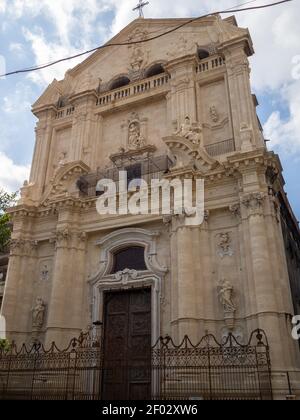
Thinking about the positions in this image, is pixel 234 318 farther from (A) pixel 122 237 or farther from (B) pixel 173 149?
(B) pixel 173 149

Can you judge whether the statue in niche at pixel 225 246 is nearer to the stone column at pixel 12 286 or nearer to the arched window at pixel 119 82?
the stone column at pixel 12 286

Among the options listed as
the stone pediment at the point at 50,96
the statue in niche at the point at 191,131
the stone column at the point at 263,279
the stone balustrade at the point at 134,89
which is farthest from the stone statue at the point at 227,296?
the stone pediment at the point at 50,96

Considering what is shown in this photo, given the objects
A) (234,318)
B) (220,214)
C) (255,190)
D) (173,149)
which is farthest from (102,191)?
(234,318)

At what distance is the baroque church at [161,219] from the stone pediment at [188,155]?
0.06 meters

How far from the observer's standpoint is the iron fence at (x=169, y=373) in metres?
11.3

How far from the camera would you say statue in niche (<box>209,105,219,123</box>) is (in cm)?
1764

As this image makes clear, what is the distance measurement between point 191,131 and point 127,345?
895 cm

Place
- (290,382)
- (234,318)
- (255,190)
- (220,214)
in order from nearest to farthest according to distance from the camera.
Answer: (290,382) → (234,318) → (255,190) → (220,214)

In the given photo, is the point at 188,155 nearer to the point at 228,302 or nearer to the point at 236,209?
the point at 236,209

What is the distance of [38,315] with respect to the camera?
16.2m

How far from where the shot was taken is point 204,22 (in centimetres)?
2025

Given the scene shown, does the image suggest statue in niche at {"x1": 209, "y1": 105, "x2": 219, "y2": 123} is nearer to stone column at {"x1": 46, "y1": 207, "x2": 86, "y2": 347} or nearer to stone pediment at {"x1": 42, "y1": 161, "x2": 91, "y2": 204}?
stone pediment at {"x1": 42, "y1": 161, "x2": 91, "y2": 204}

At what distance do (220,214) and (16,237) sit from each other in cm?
919

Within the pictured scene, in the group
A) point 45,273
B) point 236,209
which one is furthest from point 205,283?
point 45,273
